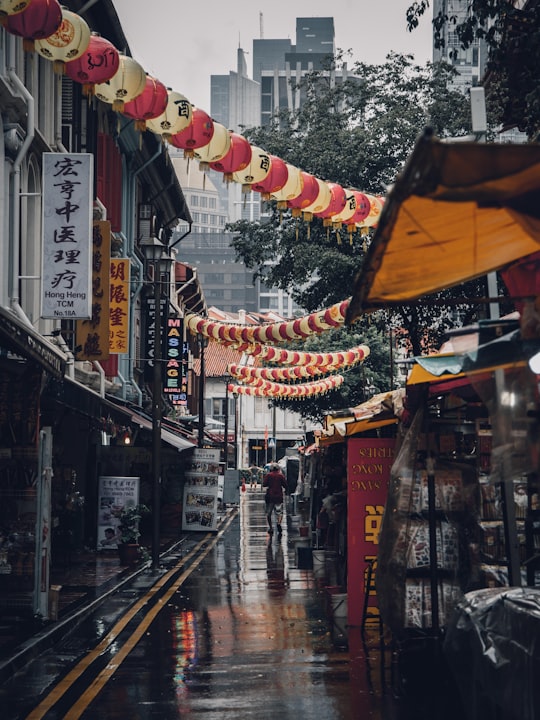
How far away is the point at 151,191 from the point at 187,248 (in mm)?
123324

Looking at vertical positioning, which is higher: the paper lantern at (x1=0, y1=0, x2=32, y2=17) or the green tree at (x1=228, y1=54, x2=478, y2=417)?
the green tree at (x1=228, y1=54, x2=478, y2=417)

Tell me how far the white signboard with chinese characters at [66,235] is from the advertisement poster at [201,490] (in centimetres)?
1283

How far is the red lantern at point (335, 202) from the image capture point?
16.4 meters

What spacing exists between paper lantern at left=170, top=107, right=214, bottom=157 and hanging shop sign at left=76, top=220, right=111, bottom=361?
756 cm

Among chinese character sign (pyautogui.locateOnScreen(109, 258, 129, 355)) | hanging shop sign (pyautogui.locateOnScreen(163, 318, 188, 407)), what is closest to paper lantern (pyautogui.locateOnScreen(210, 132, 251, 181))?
chinese character sign (pyautogui.locateOnScreen(109, 258, 129, 355))

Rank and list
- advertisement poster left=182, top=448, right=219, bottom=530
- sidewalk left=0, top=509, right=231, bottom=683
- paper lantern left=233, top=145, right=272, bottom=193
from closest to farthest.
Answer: sidewalk left=0, top=509, right=231, bottom=683 < paper lantern left=233, top=145, right=272, bottom=193 < advertisement poster left=182, top=448, right=219, bottom=530

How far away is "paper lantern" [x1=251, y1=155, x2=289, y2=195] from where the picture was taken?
1493cm

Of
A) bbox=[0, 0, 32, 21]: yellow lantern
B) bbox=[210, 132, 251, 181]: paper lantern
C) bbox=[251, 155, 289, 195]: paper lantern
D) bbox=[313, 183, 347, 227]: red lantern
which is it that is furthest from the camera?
bbox=[313, 183, 347, 227]: red lantern

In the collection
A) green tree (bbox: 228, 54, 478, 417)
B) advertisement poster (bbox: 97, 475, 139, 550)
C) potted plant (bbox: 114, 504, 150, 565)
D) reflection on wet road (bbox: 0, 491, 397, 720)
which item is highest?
green tree (bbox: 228, 54, 478, 417)

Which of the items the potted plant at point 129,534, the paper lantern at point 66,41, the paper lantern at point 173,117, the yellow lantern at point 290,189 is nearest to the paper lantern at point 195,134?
the paper lantern at point 173,117

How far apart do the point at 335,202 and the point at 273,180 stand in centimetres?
169

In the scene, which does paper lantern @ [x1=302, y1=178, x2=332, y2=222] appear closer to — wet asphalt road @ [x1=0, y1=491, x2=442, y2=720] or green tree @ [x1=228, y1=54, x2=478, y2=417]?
wet asphalt road @ [x1=0, y1=491, x2=442, y2=720]

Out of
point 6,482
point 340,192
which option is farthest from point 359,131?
point 6,482

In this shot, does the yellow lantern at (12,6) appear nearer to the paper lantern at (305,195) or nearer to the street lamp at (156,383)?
the paper lantern at (305,195)
